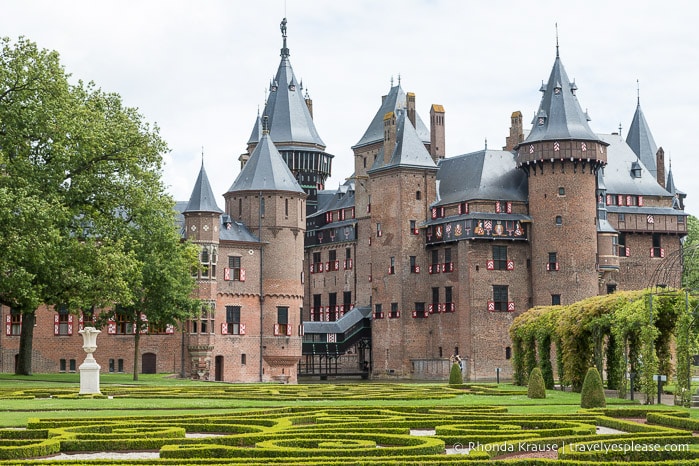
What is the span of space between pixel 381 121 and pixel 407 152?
15776 millimetres

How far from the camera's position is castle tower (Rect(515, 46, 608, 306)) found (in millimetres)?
72500

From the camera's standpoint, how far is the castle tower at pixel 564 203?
238ft

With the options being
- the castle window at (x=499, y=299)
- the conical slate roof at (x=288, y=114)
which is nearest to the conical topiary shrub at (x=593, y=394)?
the castle window at (x=499, y=299)

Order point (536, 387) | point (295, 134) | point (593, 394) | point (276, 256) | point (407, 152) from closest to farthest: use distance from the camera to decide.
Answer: point (593, 394) < point (536, 387) < point (276, 256) < point (407, 152) < point (295, 134)

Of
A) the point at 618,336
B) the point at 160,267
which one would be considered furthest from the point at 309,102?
the point at 618,336

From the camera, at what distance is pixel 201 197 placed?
6506cm

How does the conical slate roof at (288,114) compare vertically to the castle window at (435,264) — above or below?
above

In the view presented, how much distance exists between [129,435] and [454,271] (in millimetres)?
58309

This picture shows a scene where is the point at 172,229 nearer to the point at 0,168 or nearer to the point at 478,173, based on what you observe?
the point at 0,168

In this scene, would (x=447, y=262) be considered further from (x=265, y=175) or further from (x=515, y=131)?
(x=265, y=175)

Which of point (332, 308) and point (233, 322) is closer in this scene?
point (233, 322)

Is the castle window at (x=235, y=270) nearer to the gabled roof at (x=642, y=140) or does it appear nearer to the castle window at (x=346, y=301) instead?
the castle window at (x=346, y=301)

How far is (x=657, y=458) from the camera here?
16469 mm

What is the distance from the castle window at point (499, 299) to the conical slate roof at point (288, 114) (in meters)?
28.3
